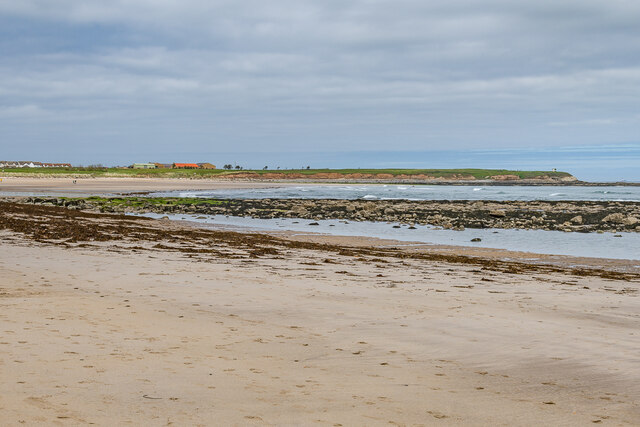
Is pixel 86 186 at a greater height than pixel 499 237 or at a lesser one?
greater

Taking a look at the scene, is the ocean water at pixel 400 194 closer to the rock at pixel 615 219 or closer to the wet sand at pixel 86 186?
the wet sand at pixel 86 186

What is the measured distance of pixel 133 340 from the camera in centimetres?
771

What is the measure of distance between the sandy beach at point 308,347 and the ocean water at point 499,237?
10108 mm

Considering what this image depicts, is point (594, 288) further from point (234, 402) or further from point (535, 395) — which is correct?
point (234, 402)

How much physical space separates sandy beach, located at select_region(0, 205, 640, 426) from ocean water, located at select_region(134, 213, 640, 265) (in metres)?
10.1

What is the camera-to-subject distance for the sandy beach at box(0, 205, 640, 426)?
18.0 ft

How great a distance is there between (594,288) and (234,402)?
35.0 feet

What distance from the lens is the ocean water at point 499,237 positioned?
24062mm

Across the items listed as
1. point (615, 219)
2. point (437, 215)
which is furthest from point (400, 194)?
point (615, 219)

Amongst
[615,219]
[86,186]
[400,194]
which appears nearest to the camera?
[615,219]

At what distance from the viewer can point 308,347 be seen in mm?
7719

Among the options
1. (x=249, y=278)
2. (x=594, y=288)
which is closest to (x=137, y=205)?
(x=249, y=278)

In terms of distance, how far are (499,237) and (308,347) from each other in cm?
2368

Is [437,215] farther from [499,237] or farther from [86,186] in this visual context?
[86,186]
